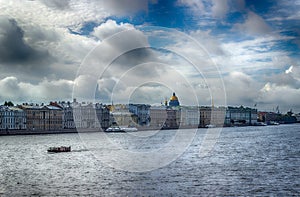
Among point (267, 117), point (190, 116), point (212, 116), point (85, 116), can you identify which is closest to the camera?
point (85, 116)

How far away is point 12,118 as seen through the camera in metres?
77.4

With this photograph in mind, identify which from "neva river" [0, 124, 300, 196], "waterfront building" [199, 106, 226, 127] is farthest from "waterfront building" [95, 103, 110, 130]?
"neva river" [0, 124, 300, 196]

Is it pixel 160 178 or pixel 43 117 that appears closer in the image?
pixel 160 178

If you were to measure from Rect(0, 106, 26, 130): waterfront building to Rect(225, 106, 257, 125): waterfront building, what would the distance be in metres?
77.0

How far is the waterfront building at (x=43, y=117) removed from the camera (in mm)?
80938

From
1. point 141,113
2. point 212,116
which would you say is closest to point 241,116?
point 212,116

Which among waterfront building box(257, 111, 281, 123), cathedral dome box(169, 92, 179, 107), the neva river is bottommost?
the neva river

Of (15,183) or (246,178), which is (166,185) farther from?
(15,183)

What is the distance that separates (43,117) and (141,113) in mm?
32292

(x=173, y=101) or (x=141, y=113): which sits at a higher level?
(x=173, y=101)

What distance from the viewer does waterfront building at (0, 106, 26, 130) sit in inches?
2969

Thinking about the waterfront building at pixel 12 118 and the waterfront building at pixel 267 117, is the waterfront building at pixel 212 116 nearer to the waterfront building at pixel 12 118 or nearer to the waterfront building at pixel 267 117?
the waterfront building at pixel 267 117

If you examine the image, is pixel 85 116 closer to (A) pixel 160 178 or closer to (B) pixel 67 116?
(B) pixel 67 116

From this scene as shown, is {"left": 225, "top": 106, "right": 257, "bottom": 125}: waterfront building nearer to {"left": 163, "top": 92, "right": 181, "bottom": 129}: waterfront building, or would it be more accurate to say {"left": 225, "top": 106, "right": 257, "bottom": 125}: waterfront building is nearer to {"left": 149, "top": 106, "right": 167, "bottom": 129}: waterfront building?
{"left": 163, "top": 92, "right": 181, "bottom": 129}: waterfront building
